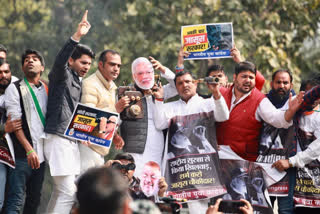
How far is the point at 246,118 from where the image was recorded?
5535mm

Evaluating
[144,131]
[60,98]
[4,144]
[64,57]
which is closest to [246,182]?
[144,131]

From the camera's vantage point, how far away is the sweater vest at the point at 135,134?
5613 millimetres

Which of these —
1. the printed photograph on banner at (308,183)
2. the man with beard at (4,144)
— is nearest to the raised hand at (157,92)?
the man with beard at (4,144)

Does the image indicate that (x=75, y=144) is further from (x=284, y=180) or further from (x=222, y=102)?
(x=284, y=180)

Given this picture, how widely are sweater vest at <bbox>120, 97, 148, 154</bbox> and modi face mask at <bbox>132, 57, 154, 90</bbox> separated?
9.2 inches

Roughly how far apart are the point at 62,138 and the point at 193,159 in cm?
129

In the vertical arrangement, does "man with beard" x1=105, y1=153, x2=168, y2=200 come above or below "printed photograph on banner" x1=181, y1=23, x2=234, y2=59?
below

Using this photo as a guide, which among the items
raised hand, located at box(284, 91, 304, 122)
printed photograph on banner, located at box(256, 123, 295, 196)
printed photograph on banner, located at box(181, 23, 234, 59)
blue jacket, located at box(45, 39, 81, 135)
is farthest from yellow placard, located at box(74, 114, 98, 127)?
raised hand, located at box(284, 91, 304, 122)

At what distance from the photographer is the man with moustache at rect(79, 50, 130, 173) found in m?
5.57

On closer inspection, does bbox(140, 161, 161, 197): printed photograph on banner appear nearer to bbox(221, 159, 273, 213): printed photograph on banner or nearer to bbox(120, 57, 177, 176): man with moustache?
bbox(120, 57, 177, 176): man with moustache

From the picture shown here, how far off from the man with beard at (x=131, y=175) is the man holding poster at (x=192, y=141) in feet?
0.57

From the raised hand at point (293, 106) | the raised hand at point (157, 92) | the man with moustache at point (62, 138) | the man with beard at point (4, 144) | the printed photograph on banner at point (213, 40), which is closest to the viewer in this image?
the raised hand at point (293, 106)

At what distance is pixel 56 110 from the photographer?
5.45 metres

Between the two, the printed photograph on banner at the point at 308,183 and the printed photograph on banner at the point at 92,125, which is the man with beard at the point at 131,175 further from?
the printed photograph on banner at the point at 308,183
